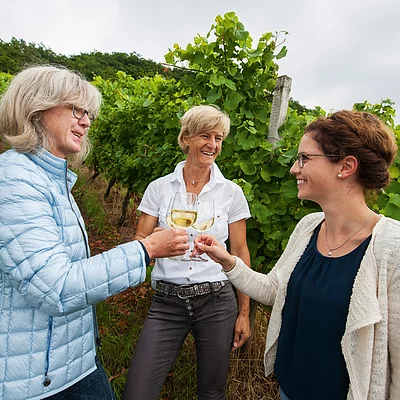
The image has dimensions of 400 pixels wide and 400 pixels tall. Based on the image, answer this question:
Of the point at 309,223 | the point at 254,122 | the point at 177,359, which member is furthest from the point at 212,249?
the point at 177,359

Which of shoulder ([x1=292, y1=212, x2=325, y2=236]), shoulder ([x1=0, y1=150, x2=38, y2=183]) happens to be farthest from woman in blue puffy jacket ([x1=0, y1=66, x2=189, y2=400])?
shoulder ([x1=292, y1=212, x2=325, y2=236])

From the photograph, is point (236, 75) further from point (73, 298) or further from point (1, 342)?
point (1, 342)

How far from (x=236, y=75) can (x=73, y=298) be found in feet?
7.44

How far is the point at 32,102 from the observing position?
1.42 metres

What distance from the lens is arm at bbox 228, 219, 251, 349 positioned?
2.26 metres

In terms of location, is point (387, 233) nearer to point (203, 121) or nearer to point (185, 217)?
point (185, 217)

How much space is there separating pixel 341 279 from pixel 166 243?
807mm

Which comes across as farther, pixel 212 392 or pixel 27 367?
pixel 212 392

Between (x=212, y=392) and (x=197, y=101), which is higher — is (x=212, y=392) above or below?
below

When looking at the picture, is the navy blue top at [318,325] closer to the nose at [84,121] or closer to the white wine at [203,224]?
the white wine at [203,224]

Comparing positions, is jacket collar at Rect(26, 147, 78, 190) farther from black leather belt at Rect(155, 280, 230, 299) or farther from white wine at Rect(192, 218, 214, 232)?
black leather belt at Rect(155, 280, 230, 299)

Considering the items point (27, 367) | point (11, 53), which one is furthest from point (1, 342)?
point (11, 53)

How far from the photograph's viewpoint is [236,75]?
9.07 ft

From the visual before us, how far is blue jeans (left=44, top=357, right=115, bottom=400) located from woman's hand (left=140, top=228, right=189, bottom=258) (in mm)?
833
